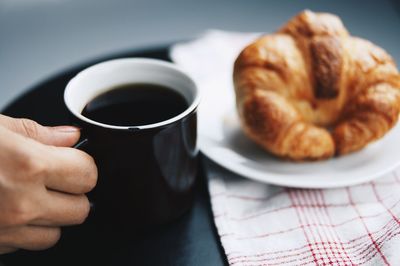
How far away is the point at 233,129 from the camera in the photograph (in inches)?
39.0

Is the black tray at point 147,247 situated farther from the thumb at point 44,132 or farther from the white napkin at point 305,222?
the thumb at point 44,132

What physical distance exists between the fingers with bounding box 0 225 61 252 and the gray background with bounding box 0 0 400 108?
134 centimetres

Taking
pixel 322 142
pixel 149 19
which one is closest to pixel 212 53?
pixel 322 142

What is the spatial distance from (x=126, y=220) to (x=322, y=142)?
37 cm

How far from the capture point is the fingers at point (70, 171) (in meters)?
0.64

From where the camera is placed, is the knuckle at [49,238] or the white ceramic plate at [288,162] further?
the white ceramic plate at [288,162]

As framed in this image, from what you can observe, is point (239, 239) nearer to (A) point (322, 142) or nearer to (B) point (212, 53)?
(A) point (322, 142)

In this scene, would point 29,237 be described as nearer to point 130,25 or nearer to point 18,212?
point 18,212

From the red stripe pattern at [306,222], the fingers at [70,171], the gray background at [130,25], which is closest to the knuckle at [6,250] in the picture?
the fingers at [70,171]

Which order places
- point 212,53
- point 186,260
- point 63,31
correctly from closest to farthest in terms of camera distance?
1. point 186,260
2. point 212,53
3. point 63,31

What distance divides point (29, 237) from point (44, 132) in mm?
141

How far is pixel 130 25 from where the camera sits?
7.48 ft

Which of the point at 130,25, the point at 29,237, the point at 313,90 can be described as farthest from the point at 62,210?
the point at 130,25

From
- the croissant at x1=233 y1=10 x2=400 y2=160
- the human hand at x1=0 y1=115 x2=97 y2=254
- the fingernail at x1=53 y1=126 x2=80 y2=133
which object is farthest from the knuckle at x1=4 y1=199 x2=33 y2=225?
the croissant at x1=233 y1=10 x2=400 y2=160
